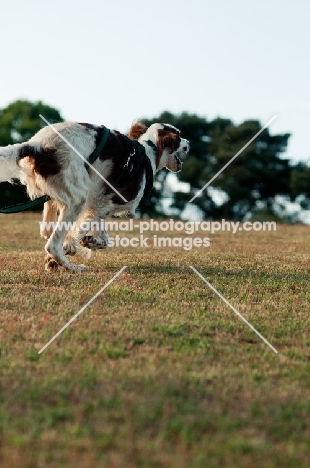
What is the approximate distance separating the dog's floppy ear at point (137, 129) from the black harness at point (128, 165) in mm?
438

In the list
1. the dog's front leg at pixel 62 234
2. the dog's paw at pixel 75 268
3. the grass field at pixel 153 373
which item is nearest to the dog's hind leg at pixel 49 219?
the dog's front leg at pixel 62 234

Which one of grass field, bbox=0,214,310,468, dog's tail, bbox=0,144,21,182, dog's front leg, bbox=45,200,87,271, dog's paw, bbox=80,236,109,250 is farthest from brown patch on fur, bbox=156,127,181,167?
dog's tail, bbox=0,144,21,182

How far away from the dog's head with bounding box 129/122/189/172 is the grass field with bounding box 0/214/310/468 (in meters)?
2.52

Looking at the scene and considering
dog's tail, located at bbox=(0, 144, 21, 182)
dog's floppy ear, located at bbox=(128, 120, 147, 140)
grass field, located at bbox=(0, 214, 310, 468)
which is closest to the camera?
grass field, located at bbox=(0, 214, 310, 468)

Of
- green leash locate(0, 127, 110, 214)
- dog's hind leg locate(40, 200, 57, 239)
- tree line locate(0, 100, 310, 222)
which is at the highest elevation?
green leash locate(0, 127, 110, 214)

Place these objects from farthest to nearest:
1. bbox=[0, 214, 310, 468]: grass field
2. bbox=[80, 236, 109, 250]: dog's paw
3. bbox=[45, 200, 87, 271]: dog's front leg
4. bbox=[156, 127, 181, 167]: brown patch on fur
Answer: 1. bbox=[156, 127, 181, 167]: brown patch on fur
2. bbox=[80, 236, 109, 250]: dog's paw
3. bbox=[45, 200, 87, 271]: dog's front leg
4. bbox=[0, 214, 310, 468]: grass field

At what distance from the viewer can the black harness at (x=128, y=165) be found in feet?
26.2

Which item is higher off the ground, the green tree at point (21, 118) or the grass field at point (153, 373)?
the grass field at point (153, 373)

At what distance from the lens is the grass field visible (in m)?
2.98

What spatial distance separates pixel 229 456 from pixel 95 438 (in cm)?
61

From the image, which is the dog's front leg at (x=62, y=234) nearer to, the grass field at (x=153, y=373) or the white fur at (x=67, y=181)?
the white fur at (x=67, y=181)

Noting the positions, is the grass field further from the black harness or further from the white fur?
the black harness

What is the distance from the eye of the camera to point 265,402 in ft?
11.9

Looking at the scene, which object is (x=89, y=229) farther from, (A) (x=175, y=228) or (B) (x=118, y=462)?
(A) (x=175, y=228)
